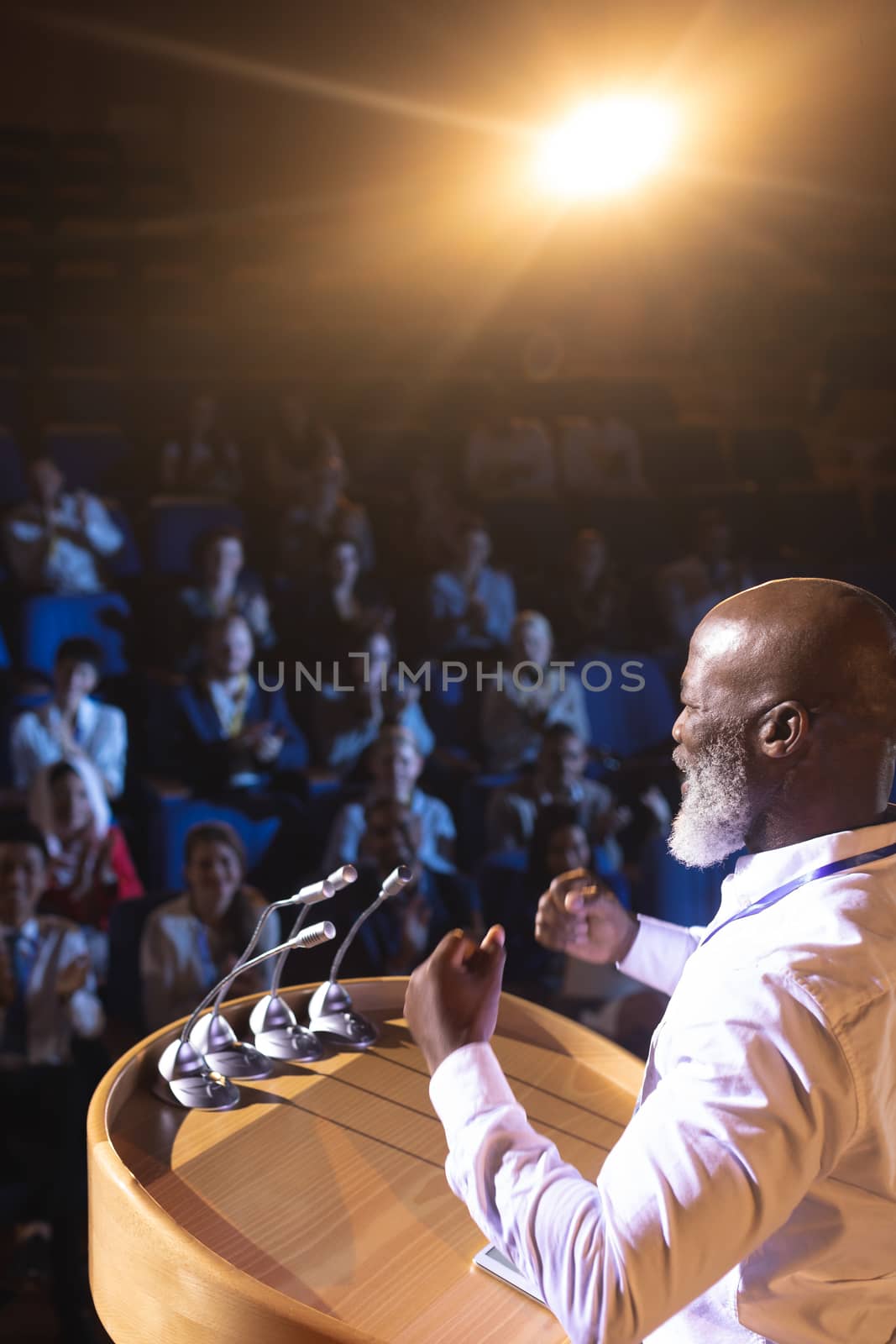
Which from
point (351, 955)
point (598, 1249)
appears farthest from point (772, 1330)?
point (351, 955)

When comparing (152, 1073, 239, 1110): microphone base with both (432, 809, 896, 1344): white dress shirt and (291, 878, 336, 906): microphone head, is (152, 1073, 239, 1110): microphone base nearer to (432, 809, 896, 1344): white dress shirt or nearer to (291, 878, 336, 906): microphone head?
(291, 878, 336, 906): microphone head

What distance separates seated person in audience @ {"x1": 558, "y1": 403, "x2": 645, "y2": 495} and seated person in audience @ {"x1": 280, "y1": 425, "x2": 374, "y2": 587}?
589 mm

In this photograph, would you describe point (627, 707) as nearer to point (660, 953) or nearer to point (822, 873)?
point (660, 953)

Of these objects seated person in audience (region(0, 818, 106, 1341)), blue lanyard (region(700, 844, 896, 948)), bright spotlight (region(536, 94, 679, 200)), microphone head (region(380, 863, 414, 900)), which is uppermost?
bright spotlight (region(536, 94, 679, 200))

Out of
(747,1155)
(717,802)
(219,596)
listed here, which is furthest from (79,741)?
(747,1155)

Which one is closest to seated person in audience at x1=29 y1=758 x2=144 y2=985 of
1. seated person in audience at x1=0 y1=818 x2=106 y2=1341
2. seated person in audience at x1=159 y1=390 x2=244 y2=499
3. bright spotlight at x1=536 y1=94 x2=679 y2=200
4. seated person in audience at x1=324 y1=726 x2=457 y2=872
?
seated person in audience at x1=0 y1=818 x2=106 y2=1341

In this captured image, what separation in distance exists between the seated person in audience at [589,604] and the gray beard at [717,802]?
162 cm

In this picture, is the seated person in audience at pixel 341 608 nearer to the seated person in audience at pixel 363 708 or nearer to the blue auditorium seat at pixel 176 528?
the seated person in audience at pixel 363 708

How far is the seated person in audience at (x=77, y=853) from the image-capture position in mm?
1614

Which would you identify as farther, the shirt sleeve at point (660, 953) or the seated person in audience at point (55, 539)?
the seated person in audience at point (55, 539)

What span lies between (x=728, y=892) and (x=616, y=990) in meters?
1.25

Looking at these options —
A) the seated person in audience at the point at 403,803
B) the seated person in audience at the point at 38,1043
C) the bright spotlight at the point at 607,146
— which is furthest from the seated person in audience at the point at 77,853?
the bright spotlight at the point at 607,146

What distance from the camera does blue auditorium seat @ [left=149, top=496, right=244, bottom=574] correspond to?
2082 millimetres

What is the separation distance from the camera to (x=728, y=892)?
1.80ft
